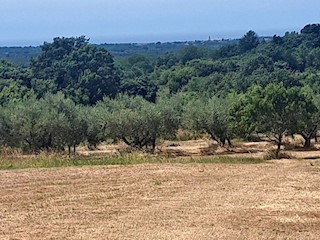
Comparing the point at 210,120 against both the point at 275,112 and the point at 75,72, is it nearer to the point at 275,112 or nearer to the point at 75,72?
the point at 275,112

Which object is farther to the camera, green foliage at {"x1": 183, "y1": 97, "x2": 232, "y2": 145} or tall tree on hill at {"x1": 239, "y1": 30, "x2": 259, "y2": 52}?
tall tree on hill at {"x1": 239, "y1": 30, "x2": 259, "y2": 52}

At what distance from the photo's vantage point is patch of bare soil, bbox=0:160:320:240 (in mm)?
16484

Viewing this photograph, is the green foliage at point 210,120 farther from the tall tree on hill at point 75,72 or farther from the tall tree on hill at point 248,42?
the tall tree on hill at point 248,42

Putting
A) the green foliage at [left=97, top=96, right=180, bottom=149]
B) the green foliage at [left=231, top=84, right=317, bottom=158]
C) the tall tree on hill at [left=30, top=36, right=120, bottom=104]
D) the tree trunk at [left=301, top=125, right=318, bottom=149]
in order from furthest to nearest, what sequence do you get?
the tall tree on hill at [left=30, top=36, right=120, bottom=104] → the tree trunk at [left=301, top=125, right=318, bottom=149] → the green foliage at [left=97, top=96, right=180, bottom=149] → the green foliage at [left=231, top=84, right=317, bottom=158]

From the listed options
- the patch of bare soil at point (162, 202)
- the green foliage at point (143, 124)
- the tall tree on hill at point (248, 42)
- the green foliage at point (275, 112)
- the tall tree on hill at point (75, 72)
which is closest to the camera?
the patch of bare soil at point (162, 202)

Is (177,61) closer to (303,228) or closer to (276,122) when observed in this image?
(276,122)

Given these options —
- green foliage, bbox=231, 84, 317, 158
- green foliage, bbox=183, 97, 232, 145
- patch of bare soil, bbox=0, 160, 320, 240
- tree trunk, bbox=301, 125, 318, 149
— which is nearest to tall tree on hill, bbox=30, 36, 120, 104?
green foliage, bbox=183, 97, 232, 145

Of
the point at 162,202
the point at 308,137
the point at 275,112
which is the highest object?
the point at 275,112

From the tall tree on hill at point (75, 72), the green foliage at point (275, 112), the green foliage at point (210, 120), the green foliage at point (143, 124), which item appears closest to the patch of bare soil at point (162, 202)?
the green foliage at point (275, 112)

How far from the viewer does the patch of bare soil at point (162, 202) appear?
54.1ft

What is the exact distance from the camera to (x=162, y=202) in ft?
65.9

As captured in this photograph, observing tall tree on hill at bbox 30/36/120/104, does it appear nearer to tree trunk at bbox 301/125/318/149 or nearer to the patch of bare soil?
tree trunk at bbox 301/125/318/149

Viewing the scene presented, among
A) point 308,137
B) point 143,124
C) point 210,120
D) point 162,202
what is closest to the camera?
point 162,202

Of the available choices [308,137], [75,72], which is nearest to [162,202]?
[308,137]
